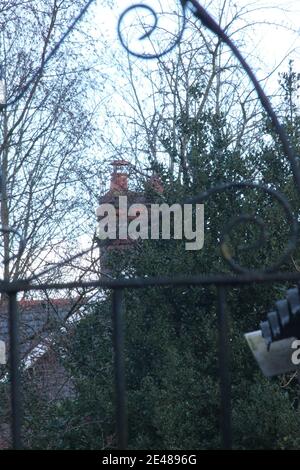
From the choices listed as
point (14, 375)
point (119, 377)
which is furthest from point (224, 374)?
point (14, 375)

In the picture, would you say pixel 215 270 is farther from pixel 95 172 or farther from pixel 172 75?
pixel 172 75

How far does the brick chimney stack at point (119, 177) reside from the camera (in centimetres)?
778

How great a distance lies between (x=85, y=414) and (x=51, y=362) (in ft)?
4.40

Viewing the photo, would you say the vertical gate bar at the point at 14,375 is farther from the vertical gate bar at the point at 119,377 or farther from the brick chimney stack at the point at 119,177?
the brick chimney stack at the point at 119,177

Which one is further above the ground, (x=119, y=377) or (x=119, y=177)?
(x=119, y=177)

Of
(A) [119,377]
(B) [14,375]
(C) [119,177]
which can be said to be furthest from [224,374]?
(C) [119,177]

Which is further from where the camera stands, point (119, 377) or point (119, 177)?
point (119, 177)

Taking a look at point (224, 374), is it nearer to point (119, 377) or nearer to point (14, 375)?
point (119, 377)

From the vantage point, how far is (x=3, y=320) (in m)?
6.98

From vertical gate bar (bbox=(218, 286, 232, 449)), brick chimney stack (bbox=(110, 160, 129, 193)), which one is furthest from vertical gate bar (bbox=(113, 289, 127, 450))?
brick chimney stack (bbox=(110, 160, 129, 193))

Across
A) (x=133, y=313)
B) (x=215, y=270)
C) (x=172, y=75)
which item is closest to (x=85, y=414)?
(x=133, y=313)

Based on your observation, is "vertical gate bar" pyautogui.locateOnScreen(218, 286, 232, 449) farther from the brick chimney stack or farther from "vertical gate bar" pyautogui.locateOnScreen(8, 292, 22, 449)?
the brick chimney stack

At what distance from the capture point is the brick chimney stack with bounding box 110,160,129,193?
778cm

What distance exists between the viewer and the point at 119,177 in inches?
317
